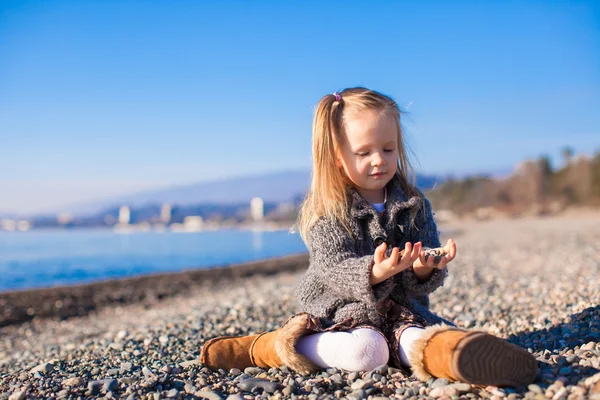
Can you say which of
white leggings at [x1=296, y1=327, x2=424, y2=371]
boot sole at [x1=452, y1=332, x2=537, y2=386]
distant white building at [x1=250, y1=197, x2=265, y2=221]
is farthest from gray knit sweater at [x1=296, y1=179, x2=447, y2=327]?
distant white building at [x1=250, y1=197, x2=265, y2=221]

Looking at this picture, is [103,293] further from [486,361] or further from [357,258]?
[486,361]

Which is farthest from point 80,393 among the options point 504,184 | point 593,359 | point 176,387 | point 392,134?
point 504,184

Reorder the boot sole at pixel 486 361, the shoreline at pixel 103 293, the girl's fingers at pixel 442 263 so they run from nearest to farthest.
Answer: the boot sole at pixel 486 361
the girl's fingers at pixel 442 263
the shoreline at pixel 103 293

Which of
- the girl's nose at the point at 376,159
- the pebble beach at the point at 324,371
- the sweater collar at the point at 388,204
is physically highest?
the girl's nose at the point at 376,159

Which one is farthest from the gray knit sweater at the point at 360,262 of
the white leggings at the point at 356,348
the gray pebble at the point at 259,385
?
the gray pebble at the point at 259,385

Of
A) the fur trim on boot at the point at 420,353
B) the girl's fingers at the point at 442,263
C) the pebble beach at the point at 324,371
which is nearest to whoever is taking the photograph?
the pebble beach at the point at 324,371

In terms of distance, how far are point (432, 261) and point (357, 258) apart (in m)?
0.41

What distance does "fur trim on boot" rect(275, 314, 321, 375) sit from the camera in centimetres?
303

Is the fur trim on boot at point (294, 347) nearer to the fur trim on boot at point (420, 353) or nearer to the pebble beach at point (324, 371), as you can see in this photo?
the pebble beach at point (324, 371)

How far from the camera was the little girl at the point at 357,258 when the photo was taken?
2965mm

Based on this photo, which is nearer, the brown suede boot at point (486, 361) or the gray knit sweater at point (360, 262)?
the brown suede boot at point (486, 361)

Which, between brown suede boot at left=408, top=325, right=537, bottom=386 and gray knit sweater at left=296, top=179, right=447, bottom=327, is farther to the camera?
gray knit sweater at left=296, top=179, right=447, bottom=327

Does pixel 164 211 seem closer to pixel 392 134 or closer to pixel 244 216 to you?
pixel 244 216

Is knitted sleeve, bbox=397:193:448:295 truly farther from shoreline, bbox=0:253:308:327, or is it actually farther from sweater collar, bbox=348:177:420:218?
shoreline, bbox=0:253:308:327
